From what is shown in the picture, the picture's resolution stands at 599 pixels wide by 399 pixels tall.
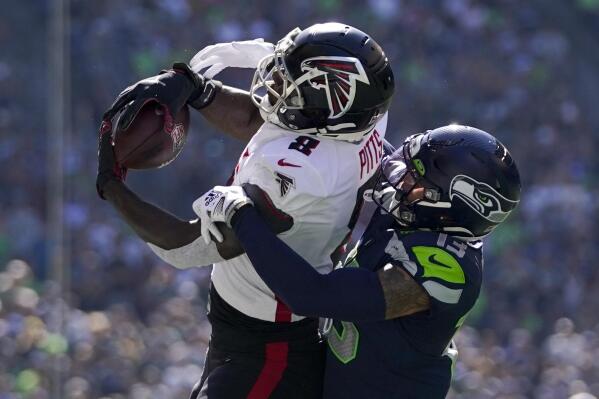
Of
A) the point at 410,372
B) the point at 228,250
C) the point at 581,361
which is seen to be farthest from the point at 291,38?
the point at 581,361

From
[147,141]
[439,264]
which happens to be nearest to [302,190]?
[439,264]

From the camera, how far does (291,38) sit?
2682mm

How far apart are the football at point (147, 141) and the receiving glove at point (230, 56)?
1.02 ft

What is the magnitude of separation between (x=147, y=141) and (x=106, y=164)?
157 millimetres

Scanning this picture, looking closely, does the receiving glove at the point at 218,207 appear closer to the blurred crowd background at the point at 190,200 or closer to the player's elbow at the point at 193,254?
the player's elbow at the point at 193,254

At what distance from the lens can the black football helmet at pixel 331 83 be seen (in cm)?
258

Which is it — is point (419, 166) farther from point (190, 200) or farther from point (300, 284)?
point (190, 200)

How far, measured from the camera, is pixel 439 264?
2.50 m

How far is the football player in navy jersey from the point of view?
242cm

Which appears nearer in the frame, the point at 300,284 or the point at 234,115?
the point at 300,284

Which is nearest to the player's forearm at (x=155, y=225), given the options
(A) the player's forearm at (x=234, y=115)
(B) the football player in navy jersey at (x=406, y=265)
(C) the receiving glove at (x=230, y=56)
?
(B) the football player in navy jersey at (x=406, y=265)

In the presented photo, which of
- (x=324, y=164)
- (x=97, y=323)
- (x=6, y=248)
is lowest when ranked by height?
(x=324, y=164)

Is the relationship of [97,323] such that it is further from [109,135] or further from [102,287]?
[109,135]

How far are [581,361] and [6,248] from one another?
2.68 meters
